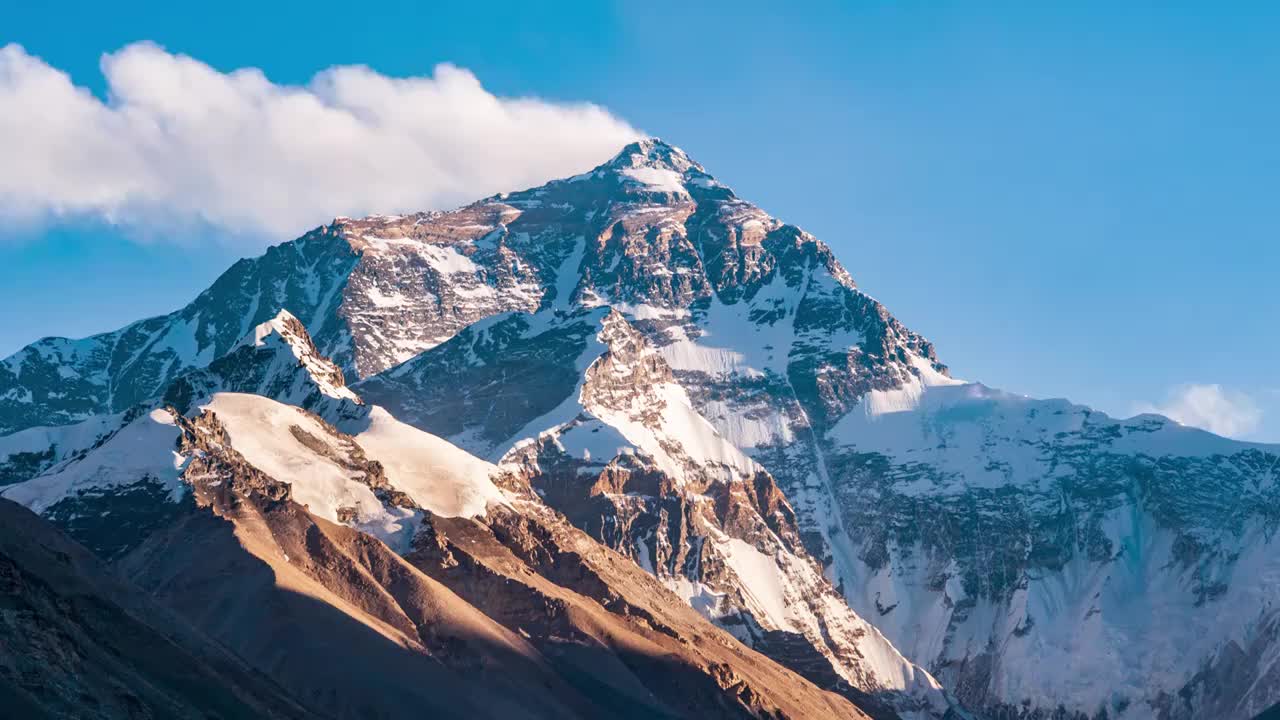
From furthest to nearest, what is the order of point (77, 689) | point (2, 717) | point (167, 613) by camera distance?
point (167, 613), point (77, 689), point (2, 717)

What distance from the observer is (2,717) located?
12825 centimetres

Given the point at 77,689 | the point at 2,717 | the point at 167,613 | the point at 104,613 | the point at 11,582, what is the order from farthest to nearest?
the point at 167,613 → the point at 104,613 → the point at 11,582 → the point at 77,689 → the point at 2,717

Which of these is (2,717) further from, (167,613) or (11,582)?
(167,613)

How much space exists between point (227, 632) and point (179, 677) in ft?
112

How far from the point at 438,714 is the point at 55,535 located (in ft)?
153

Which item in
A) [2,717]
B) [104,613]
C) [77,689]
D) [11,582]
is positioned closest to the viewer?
[2,717]

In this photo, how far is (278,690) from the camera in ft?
597

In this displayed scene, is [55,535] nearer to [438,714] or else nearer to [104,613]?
[104,613]

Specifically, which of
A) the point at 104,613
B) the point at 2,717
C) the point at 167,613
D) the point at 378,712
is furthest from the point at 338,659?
the point at 2,717

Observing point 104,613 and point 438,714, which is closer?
point 104,613

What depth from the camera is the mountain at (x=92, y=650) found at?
463 ft

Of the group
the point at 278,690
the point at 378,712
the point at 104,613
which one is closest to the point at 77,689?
the point at 104,613

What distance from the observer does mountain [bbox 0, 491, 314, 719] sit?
141125 millimetres

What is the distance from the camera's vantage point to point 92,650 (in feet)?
518
